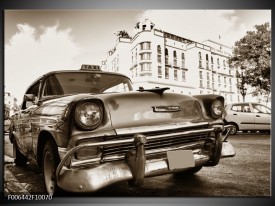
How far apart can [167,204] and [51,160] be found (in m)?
1.36

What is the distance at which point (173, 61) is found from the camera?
3357 millimetres

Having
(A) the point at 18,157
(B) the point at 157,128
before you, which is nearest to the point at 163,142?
(B) the point at 157,128

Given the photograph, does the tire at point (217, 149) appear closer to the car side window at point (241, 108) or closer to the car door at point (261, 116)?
the car side window at point (241, 108)

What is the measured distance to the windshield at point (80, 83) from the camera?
2.71 m

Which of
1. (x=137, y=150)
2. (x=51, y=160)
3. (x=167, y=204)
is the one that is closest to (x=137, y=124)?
(x=137, y=150)

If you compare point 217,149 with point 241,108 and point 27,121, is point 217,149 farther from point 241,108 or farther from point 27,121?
point 27,121

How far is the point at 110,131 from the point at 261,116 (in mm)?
2028

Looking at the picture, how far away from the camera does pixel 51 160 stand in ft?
7.95

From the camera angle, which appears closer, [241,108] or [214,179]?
[214,179]

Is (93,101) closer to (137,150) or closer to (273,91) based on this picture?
(137,150)

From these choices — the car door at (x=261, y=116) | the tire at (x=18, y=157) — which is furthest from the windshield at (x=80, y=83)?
the car door at (x=261, y=116)

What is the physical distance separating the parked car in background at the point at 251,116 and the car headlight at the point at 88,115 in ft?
5.37

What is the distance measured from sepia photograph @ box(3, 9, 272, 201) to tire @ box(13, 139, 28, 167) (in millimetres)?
11

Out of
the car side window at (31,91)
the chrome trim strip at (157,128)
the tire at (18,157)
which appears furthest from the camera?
the tire at (18,157)
